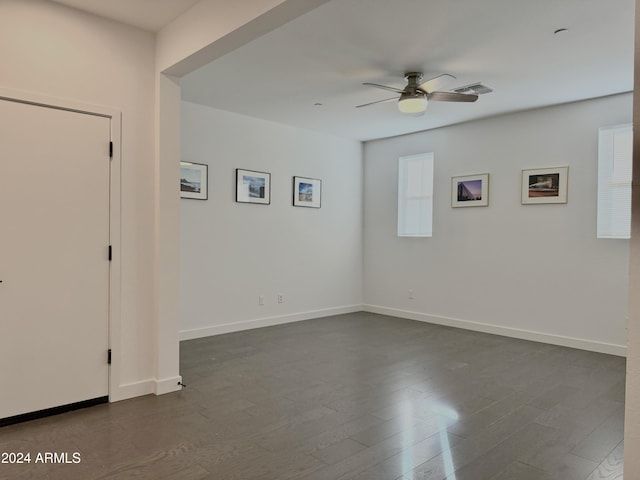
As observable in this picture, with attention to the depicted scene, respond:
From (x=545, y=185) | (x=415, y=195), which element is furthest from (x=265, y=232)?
(x=545, y=185)

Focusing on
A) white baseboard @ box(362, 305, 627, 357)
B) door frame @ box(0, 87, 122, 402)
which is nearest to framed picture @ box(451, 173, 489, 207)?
white baseboard @ box(362, 305, 627, 357)

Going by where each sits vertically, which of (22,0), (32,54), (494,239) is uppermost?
(22,0)

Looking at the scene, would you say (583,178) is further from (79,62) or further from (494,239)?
(79,62)

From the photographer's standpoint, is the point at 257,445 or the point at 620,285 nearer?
the point at 257,445

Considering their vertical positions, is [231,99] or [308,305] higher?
[231,99]

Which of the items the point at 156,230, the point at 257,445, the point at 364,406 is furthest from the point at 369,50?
the point at 257,445

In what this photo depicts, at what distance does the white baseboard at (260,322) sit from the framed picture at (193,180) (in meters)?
1.60

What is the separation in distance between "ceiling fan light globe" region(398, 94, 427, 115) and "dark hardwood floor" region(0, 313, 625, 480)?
2.43 meters

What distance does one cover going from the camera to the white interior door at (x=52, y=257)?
2.76m

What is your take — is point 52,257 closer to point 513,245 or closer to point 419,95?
point 419,95

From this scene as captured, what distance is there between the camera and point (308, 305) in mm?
6430

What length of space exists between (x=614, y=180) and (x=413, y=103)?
2.49 m

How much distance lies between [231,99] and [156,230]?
2179mm

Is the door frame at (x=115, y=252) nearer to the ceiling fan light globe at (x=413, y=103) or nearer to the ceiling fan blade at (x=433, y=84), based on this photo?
the ceiling fan light globe at (x=413, y=103)
